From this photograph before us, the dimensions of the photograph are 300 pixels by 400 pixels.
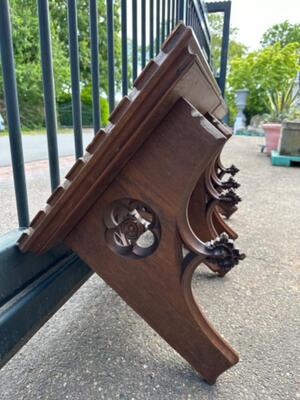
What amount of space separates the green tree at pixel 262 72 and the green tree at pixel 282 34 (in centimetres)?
931

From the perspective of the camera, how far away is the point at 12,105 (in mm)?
579

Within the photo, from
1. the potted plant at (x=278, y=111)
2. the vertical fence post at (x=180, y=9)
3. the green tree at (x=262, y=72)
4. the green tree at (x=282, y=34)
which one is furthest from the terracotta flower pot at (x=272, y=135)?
the green tree at (x=282, y=34)

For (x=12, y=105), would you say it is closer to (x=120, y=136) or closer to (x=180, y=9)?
(x=120, y=136)

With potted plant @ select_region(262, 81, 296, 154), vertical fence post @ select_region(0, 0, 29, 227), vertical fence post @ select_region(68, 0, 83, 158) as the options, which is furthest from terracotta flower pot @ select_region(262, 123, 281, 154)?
vertical fence post @ select_region(0, 0, 29, 227)

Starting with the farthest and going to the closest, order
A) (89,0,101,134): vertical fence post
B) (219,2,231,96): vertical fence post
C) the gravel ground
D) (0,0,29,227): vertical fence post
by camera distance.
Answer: (219,2,231,96): vertical fence post < (89,0,101,134): vertical fence post < the gravel ground < (0,0,29,227): vertical fence post

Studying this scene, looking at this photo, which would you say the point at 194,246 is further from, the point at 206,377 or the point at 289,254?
the point at 289,254

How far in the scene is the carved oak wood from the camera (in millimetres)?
466

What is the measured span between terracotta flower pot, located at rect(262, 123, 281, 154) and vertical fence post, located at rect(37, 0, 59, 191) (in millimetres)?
4207

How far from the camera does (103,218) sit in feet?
2.03

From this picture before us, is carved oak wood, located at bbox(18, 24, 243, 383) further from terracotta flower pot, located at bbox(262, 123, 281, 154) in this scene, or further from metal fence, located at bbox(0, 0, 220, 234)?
terracotta flower pot, located at bbox(262, 123, 281, 154)

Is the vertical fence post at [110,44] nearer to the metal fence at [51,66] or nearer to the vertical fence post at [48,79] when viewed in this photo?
the metal fence at [51,66]

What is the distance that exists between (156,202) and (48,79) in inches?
14.9

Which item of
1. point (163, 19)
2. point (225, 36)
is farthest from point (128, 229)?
point (225, 36)

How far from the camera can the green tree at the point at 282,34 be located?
66.6 feet
